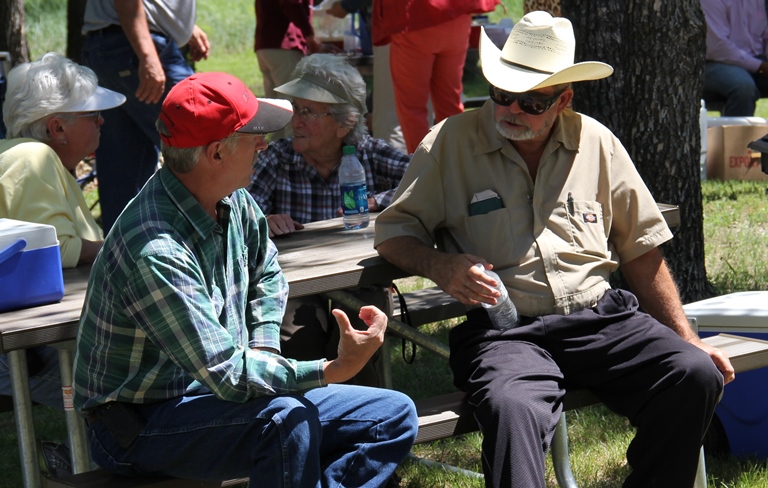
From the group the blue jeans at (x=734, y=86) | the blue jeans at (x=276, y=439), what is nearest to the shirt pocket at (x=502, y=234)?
the blue jeans at (x=276, y=439)

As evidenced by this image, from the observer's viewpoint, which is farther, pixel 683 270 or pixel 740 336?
pixel 683 270

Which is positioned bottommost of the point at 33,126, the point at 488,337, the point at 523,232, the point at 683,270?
the point at 683,270

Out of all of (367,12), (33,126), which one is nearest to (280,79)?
(367,12)

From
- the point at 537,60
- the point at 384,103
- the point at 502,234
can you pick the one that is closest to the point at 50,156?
the point at 502,234

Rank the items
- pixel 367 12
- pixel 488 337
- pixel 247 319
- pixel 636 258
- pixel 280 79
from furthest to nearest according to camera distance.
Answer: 1. pixel 367 12
2. pixel 280 79
3. pixel 636 258
4. pixel 488 337
5. pixel 247 319

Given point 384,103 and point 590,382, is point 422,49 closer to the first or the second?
point 384,103

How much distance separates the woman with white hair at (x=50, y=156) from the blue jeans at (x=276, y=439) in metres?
0.83

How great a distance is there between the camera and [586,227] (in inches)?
140

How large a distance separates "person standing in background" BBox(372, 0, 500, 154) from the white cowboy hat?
3.17 metres

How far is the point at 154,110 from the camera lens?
18.1 ft

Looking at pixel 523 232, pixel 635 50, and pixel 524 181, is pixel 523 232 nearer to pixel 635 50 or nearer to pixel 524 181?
pixel 524 181

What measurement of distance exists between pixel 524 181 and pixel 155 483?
152 centimetres

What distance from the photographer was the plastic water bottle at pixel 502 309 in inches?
130

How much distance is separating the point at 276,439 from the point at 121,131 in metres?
3.44
